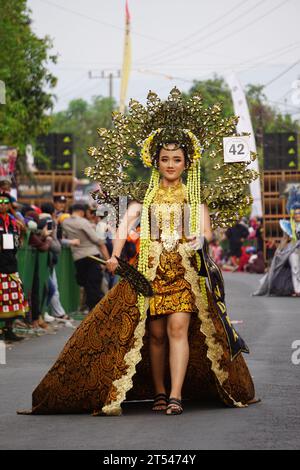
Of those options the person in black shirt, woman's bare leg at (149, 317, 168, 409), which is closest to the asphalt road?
woman's bare leg at (149, 317, 168, 409)

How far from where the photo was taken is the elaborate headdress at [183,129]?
32.5 feet

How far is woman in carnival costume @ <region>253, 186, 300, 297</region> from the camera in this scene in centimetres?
2712

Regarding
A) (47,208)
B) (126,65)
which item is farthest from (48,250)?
(126,65)

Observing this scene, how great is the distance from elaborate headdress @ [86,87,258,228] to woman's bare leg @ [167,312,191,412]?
99 cm

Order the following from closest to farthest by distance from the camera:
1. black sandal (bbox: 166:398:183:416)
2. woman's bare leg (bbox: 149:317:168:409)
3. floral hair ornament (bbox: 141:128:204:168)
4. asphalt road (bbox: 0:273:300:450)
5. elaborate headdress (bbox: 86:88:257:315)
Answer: asphalt road (bbox: 0:273:300:450), black sandal (bbox: 166:398:183:416), woman's bare leg (bbox: 149:317:168:409), floral hair ornament (bbox: 141:128:204:168), elaborate headdress (bbox: 86:88:257:315)

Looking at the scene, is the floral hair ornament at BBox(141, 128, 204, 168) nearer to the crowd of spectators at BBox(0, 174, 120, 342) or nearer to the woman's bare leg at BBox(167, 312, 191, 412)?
the woman's bare leg at BBox(167, 312, 191, 412)

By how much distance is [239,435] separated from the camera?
8164 mm

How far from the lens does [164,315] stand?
9438 millimetres

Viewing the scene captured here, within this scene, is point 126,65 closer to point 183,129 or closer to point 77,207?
point 77,207

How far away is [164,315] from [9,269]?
6704 millimetres

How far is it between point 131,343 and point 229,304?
14654 mm

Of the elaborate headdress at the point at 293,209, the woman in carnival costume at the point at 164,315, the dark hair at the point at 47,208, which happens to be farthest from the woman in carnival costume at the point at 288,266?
the woman in carnival costume at the point at 164,315
